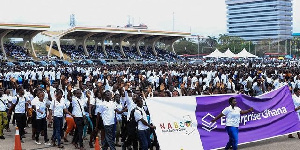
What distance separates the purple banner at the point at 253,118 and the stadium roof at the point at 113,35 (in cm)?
5023

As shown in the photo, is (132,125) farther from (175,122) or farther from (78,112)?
(78,112)

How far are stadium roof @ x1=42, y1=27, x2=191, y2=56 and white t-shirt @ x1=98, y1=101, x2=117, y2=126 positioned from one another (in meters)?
51.1

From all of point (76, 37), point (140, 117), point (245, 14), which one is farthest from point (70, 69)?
point (245, 14)

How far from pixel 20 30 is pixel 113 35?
16.4 metres

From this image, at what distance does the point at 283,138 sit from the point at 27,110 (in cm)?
660

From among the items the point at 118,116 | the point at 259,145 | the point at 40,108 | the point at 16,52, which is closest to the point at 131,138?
the point at 118,116

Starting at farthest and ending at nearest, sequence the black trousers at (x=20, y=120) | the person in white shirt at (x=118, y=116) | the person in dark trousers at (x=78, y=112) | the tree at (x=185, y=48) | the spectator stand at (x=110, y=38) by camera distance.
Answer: the tree at (x=185, y=48) → the spectator stand at (x=110, y=38) → the black trousers at (x=20, y=120) → the person in white shirt at (x=118, y=116) → the person in dark trousers at (x=78, y=112)

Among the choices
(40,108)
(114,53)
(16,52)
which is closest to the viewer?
(40,108)

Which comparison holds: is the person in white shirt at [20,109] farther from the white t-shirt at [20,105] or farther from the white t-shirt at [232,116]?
the white t-shirt at [232,116]

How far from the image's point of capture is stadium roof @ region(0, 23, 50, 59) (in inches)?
2100

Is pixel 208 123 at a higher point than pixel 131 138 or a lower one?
higher

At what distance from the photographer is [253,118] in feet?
33.8

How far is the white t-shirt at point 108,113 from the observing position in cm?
902

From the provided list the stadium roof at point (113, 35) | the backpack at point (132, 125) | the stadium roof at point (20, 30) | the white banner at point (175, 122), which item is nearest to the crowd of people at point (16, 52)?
the stadium roof at point (20, 30)
